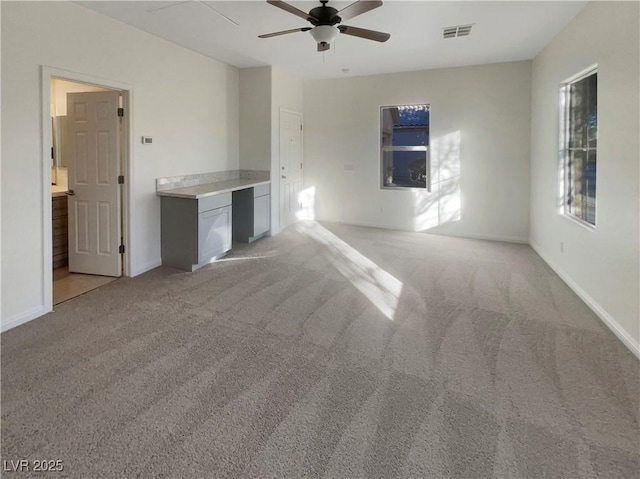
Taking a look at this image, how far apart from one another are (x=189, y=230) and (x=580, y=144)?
14.7ft

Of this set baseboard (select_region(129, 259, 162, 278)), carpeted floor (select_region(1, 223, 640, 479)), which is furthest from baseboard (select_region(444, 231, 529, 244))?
baseboard (select_region(129, 259, 162, 278))

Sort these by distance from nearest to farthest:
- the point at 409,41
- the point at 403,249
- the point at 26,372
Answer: the point at 26,372, the point at 409,41, the point at 403,249

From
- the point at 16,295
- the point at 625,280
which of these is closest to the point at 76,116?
the point at 16,295

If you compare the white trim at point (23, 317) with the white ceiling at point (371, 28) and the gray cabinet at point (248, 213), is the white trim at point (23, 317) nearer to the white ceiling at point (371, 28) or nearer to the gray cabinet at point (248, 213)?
the white ceiling at point (371, 28)

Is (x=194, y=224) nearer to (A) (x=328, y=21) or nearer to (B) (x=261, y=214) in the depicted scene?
(B) (x=261, y=214)

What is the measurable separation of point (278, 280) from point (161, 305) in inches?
49.3

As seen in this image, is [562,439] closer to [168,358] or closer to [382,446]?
[382,446]

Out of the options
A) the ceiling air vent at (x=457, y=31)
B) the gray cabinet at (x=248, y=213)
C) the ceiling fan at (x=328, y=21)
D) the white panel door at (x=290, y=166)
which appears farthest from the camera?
the white panel door at (x=290, y=166)

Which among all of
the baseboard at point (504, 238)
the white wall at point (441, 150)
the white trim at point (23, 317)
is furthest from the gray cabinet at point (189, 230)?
the baseboard at point (504, 238)

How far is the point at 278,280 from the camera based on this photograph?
437cm

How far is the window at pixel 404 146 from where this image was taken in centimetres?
688

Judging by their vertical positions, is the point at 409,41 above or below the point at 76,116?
above

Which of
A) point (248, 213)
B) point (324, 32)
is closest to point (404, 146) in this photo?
point (248, 213)

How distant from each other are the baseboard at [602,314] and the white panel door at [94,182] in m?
4.80
